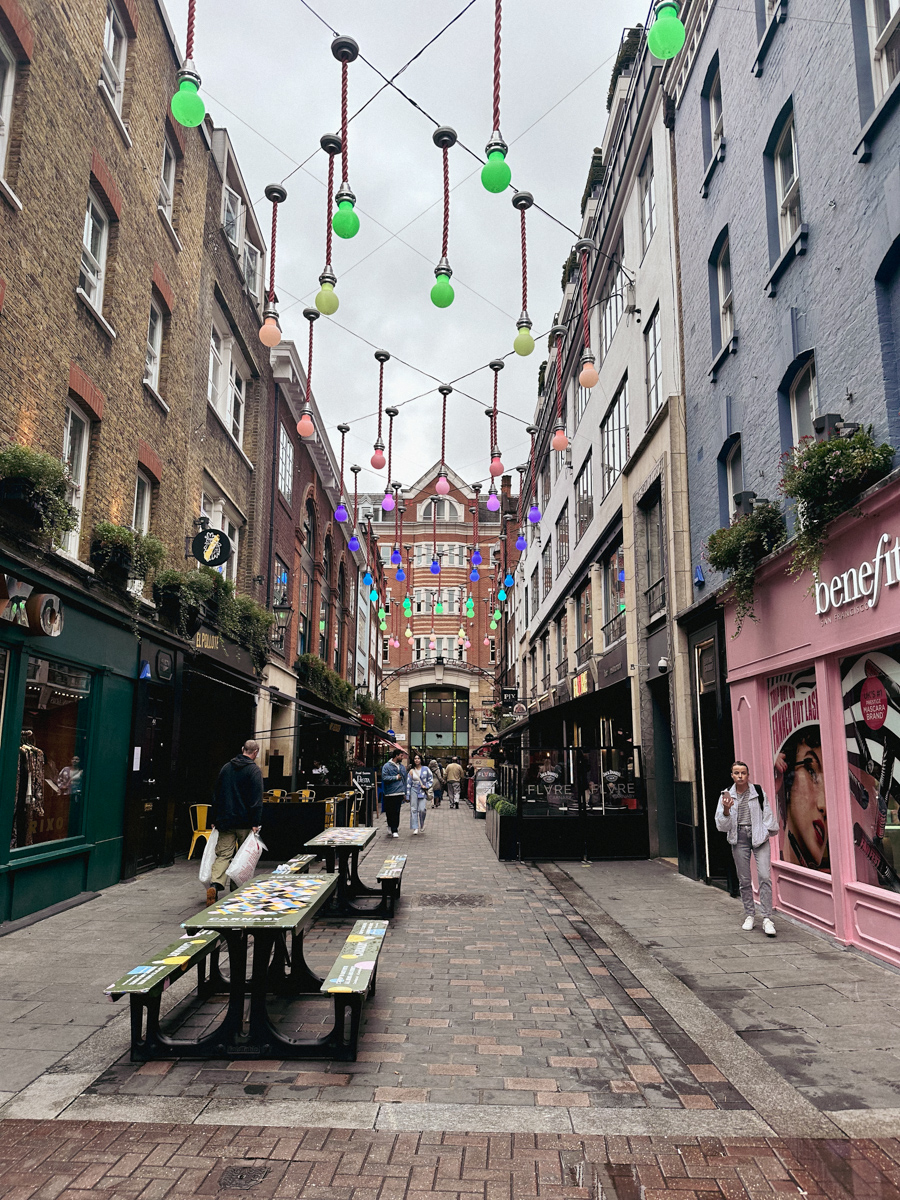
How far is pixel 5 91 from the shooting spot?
29.0 feet

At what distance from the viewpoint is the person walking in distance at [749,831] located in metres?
8.21

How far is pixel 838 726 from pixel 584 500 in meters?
15.3

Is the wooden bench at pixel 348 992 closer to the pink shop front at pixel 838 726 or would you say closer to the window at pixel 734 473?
the pink shop front at pixel 838 726

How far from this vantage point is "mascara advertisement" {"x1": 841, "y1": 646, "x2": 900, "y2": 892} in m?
6.98

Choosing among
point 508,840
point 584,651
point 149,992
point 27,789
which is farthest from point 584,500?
point 149,992

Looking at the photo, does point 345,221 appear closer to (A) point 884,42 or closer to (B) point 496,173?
(B) point 496,173

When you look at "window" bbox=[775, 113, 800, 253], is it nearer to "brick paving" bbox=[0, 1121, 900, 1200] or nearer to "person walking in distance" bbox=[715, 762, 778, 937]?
"person walking in distance" bbox=[715, 762, 778, 937]

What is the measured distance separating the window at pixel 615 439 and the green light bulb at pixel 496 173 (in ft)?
37.1

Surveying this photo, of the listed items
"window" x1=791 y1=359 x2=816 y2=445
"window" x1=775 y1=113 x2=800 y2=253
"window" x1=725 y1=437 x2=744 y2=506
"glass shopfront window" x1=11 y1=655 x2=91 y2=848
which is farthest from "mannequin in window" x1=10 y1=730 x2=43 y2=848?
"window" x1=775 y1=113 x2=800 y2=253

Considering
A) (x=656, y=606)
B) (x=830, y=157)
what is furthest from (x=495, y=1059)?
(x=656, y=606)

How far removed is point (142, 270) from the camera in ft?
41.2

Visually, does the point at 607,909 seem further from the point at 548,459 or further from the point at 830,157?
the point at 548,459

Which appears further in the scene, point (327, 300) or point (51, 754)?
point (51, 754)

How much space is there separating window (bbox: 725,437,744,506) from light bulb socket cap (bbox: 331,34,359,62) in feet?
23.3
